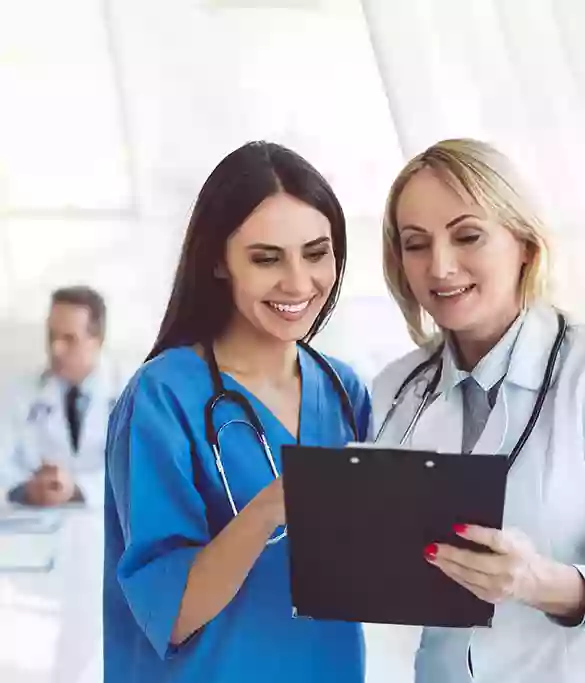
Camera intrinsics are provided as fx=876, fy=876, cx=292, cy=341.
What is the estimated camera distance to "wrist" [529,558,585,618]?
863 millimetres

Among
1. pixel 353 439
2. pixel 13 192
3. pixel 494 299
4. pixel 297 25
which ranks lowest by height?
pixel 353 439

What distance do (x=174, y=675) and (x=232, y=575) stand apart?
0.17 m

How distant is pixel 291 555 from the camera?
0.89 meters

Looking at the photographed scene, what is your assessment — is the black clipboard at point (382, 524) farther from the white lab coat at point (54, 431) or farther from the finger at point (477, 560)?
the white lab coat at point (54, 431)

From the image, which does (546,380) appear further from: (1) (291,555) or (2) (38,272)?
(2) (38,272)

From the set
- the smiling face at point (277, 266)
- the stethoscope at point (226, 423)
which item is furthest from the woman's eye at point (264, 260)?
the stethoscope at point (226, 423)

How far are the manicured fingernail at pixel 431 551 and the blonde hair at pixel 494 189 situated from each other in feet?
1.03

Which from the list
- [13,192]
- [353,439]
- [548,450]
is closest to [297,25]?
[13,192]

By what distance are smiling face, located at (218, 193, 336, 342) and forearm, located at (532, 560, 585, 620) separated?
1.31ft

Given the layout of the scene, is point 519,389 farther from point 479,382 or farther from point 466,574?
point 466,574

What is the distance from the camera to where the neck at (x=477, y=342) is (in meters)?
1.01

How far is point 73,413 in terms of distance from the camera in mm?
1255

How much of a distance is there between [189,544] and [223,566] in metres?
0.06

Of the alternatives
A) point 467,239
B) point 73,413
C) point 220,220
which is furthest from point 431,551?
point 73,413
